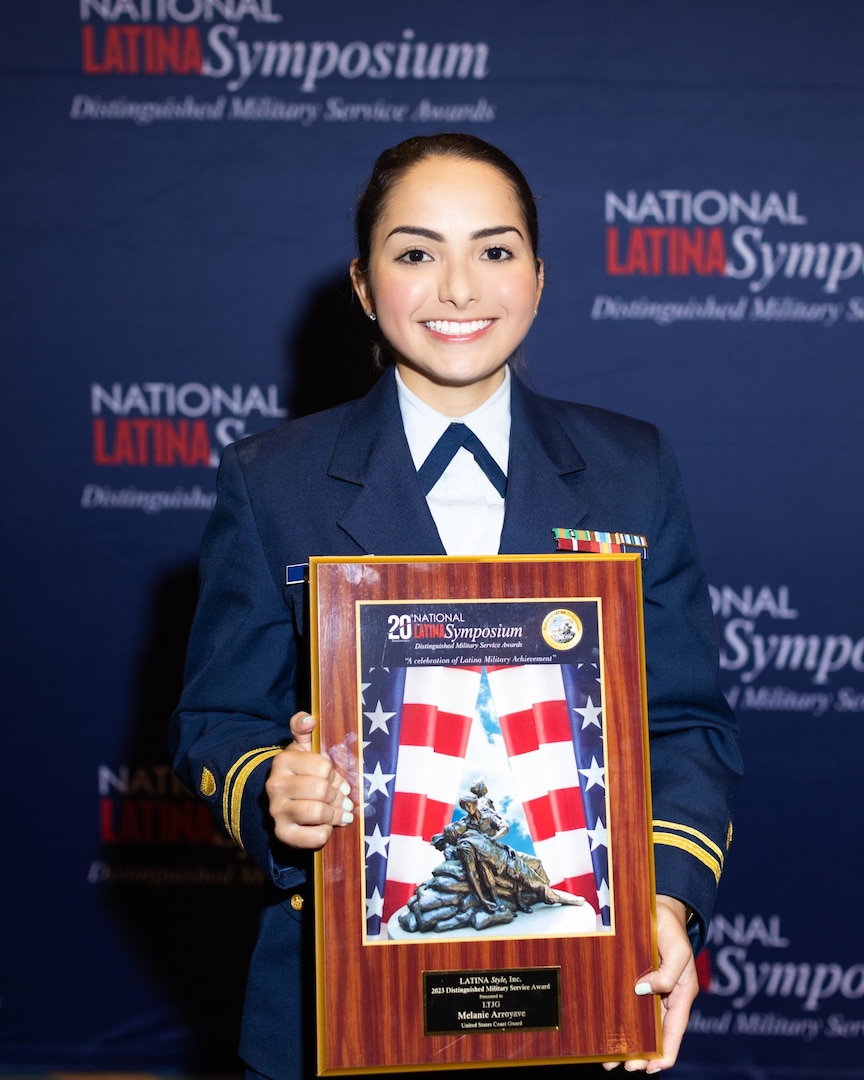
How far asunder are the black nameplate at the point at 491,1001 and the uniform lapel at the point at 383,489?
1.51ft

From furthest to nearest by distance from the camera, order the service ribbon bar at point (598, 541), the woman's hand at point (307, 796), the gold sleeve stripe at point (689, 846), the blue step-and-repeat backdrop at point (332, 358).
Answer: the blue step-and-repeat backdrop at point (332, 358)
the service ribbon bar at point (598, 541)
the gold sleeve stripe at point (689, 846)
the woman's hand at point (307, 796)

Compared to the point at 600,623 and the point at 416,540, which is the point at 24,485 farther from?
the point at 600,623

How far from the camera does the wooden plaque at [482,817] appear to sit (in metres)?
1.10

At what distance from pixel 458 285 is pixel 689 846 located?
67cm

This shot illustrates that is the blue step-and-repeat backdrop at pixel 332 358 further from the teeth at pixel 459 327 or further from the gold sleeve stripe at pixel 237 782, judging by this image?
the gold sleeve stripe at pixel 237 782

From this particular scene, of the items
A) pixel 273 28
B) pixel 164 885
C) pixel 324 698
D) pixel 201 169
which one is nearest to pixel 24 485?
pixel 201 169

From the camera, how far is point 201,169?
2.70 metres

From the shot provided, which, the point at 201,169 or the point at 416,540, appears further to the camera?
the point at 201,169

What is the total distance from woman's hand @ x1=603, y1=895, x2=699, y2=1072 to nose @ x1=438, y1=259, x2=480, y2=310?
69cm

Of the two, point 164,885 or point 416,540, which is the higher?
point 416,540

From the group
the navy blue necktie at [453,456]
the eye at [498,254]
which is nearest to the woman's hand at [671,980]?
the navy blue necktie at [453,456]

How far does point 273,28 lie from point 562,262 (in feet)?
2.78

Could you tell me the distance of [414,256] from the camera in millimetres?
1360

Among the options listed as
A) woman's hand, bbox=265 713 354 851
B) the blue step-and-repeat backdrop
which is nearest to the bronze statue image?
woman's hand, bbox=265 713 354 851
